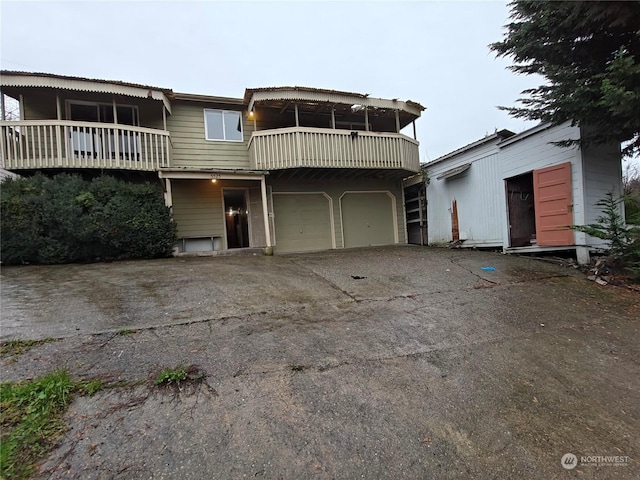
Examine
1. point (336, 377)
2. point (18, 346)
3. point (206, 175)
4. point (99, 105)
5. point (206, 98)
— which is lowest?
point (336, 377)

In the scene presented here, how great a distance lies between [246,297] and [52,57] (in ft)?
69.8

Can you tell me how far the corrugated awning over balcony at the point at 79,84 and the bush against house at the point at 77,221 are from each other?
2.71 metres

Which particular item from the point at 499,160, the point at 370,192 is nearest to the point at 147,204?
the point at 370,192

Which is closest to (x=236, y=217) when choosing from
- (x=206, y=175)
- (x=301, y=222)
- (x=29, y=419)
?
(x=301, y=222)

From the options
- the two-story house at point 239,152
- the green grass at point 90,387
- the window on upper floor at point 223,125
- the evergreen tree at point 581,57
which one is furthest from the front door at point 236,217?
the evergreen tree at point 581,57

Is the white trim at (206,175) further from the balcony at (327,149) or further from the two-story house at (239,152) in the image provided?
the balcony at (327,149)

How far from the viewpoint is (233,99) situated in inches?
405

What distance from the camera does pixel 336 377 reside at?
2559 mm

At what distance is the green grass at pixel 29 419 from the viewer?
162 cm

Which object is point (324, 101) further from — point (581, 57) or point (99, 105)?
point (99, 105)

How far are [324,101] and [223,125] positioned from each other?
377 cm

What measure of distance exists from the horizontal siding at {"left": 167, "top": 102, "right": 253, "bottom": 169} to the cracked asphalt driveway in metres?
6.01

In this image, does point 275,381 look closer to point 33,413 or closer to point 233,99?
point 33,413

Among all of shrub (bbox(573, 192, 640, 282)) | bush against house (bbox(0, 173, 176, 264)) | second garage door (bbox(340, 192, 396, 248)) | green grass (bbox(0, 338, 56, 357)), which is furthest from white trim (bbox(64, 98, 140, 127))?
shrub (bbox(573, 192, 640, 282))
